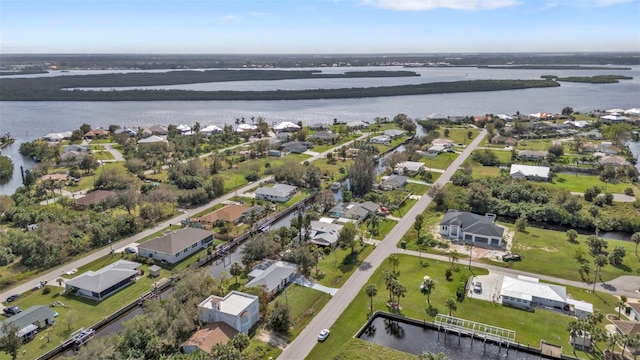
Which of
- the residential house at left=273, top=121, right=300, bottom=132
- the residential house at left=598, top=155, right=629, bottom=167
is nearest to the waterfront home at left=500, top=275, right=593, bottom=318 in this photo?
the residential house at left=598, top=155, right=629, bottom=167

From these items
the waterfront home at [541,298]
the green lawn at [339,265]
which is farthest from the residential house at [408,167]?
the waterfront home at [541,298]

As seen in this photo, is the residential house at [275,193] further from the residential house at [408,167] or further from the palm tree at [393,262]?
the palm tree at [393,262]

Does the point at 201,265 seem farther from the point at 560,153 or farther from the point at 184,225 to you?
the point at 560,153

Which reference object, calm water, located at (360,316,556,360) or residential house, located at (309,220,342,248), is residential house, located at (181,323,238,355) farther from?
residential house, located at (309,220,342,248)

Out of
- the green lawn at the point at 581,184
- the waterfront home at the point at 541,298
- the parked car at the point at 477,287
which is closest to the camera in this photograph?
the waterfront home at the point at 541,298

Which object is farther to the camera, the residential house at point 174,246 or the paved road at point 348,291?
the residential house at point 174,246

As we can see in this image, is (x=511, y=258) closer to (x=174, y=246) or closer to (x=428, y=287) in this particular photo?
(x=428, y=287)

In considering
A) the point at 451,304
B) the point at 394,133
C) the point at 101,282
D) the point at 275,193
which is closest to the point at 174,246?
the point at 101,282
